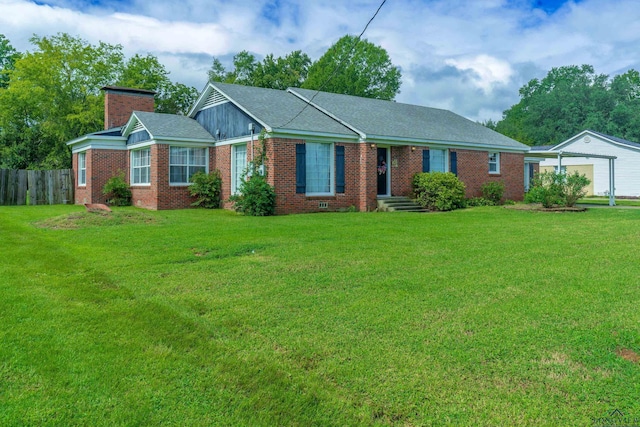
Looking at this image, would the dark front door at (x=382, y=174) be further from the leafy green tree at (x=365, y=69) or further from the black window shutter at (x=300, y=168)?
the leafy green tree at (x=365, y=69)

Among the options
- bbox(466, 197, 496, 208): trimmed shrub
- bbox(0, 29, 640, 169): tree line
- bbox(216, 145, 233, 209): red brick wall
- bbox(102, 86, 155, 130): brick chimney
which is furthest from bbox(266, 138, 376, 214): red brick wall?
bbox(102, 86, 155, 130): brick chimney

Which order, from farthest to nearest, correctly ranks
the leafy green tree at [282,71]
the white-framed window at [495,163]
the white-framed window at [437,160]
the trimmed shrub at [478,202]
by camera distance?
the leafy green tree at [282,71], the white-framed window at [495,163], the trimmed shrub at [478,202], the white-framed window at [437,160]

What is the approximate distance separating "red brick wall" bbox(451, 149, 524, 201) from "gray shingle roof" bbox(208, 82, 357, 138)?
20.4 ft

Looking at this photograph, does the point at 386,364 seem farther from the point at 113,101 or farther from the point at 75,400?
the point at 113,101

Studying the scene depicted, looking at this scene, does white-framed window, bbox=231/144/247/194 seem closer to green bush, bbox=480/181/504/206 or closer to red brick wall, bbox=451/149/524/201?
red brick wall, bbox=451/149/524/201

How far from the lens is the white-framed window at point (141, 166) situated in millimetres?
18844

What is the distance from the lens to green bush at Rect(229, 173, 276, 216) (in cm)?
1505

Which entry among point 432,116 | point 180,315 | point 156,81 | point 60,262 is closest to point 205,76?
point 156,81

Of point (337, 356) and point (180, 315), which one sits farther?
point (180, 315)

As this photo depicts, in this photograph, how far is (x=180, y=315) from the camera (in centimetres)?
476

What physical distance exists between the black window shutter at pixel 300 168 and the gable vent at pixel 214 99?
4.49m

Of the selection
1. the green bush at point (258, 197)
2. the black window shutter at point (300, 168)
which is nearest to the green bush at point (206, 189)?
the green bush at point (258, 197)

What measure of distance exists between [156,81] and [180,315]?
33.8 meters

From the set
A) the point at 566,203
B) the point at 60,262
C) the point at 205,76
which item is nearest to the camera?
the point at 60,262
